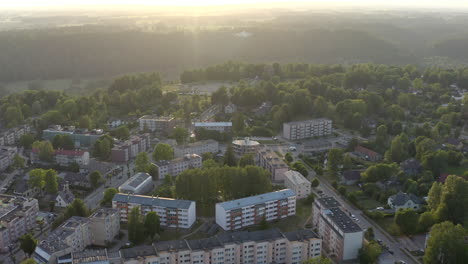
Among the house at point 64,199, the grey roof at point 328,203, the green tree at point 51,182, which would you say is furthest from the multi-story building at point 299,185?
the green tree at point 51,182

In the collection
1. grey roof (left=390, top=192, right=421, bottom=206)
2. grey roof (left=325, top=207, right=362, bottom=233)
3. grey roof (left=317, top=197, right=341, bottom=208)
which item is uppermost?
grey roof (left=325, top=207, right=362, bottom=233)

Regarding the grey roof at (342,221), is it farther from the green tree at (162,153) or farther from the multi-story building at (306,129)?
the multi-story building at (306,129)

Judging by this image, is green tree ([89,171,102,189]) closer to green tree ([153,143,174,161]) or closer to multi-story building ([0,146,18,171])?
green tree ([153,143,174,161])

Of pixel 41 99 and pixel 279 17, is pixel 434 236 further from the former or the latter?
pixel 279 17

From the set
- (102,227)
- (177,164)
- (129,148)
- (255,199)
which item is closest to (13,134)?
(129,148)

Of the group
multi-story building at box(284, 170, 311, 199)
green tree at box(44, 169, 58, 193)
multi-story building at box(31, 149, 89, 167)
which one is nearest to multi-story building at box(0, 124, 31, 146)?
multi-story building at box(31, 149, 89, 167)

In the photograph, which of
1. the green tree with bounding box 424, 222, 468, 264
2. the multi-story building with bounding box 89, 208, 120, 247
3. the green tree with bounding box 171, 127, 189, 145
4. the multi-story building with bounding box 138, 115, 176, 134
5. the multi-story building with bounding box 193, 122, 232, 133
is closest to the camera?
the green tree with bounding box 424, 222, 468, 264

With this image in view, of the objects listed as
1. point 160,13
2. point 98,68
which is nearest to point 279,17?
point 160,13
